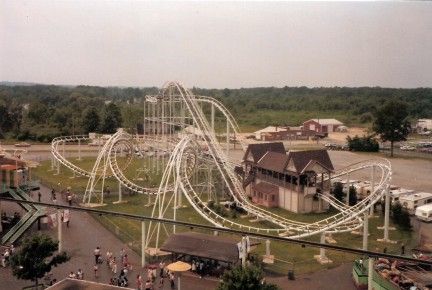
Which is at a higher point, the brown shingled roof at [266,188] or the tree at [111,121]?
the tree at [111,121]

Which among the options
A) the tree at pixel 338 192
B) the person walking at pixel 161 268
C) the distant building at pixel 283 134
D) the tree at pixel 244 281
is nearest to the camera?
the tree at pixel 244 281

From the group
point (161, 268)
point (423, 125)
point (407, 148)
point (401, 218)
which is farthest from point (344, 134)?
point (161, 268)

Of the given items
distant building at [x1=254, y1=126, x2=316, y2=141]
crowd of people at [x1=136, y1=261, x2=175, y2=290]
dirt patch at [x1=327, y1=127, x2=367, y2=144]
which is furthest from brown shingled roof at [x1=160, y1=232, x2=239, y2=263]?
dirt patch at [x1=327, y1=127, x2=367, y2=144]

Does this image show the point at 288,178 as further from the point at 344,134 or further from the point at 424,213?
the point at 344,134

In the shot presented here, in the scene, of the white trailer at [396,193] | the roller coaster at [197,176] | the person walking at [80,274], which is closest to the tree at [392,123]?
the roller coaster at [197,176]

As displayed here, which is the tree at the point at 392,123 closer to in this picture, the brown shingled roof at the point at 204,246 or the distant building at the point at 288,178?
the distant building at the point at 288,178

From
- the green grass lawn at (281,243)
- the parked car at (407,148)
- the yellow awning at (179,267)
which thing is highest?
the parked car at (407,148)

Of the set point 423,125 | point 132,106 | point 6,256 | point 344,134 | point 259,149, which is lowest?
point 6,256
